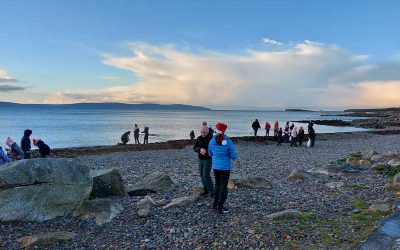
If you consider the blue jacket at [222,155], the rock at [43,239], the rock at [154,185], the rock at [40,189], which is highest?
the blue jacket at [222,155]

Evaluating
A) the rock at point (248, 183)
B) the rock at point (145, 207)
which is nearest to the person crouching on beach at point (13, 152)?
the rock at point (145, 207)

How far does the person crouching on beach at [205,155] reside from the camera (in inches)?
438

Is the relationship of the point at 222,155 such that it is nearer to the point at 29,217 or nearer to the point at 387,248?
the point at 387,248

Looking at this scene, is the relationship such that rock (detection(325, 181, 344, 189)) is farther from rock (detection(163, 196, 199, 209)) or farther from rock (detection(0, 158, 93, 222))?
rock (detection(0, 158, 93, 222))

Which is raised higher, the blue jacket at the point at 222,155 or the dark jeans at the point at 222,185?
the blue jacket at the point at 222,155

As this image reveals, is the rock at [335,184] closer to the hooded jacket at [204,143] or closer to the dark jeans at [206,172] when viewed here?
the dark jeans at [206,172]

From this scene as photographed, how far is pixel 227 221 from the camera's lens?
31.5 feet

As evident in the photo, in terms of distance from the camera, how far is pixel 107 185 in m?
12.5

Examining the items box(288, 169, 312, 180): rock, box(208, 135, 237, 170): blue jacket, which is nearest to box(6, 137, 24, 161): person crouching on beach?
box(208, 135, 237, 170): blue jacket

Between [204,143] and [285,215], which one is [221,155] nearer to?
[204,143]

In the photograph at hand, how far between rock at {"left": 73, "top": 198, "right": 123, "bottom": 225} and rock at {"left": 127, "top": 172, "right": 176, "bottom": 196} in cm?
226

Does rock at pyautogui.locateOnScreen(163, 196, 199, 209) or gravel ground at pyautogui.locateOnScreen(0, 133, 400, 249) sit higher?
rock at pyautogui.locateOnScreen(163, 196, 199, 209)

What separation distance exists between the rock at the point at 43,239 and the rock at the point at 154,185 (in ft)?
14.1

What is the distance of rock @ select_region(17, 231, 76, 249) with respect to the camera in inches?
335
